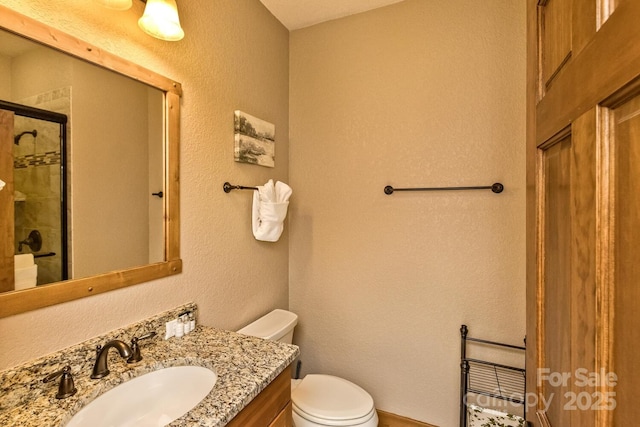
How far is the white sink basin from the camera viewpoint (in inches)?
32.3

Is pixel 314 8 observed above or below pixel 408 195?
above

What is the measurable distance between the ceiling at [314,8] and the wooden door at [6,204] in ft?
4.89

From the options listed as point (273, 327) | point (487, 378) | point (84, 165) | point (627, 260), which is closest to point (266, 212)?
point (273, 327)

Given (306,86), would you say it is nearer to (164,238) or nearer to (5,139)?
(164,238)

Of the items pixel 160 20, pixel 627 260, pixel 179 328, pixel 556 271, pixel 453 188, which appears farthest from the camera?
pixel 453 188

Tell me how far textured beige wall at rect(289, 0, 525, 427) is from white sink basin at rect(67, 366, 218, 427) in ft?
3.62

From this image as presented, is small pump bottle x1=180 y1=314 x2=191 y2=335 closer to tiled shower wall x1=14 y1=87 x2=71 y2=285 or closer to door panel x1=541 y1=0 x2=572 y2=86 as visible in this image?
tiled shower wall x1=14 y1=87 x2=71 y2=285

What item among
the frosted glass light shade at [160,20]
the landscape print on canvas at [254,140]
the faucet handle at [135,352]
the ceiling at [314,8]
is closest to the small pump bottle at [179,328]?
the faucet handle at [135,352]

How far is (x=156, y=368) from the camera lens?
0.96 meters

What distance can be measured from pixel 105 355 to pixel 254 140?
1.17 metres

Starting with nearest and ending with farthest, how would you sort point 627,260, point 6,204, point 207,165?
point 627,260
point 6,204
point 207,165

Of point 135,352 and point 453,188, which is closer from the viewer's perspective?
point 135,352

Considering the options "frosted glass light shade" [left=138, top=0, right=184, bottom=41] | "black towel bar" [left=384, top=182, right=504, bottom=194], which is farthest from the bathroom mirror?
"black towel bar" [left=384, top=182, right=504, bottom=194]

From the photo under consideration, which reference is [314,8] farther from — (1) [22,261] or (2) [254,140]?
(1) [22,261]
